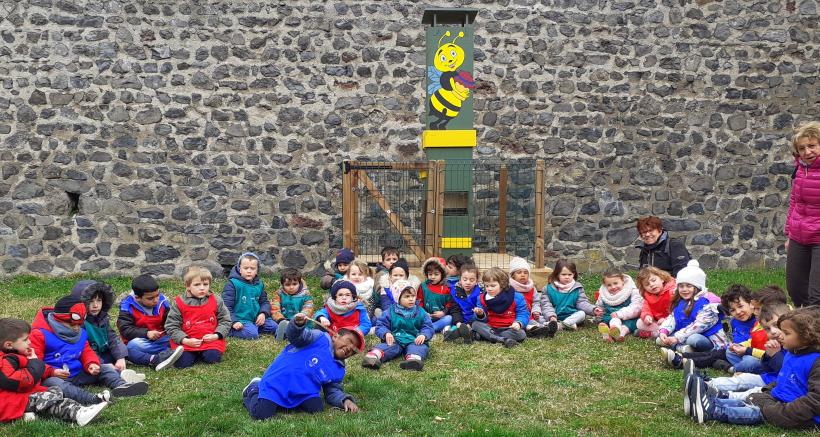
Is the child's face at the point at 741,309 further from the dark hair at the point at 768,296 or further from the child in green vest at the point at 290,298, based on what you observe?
the child in green vest at the point at 290,298

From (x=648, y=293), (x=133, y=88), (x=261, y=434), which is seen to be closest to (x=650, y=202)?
(x=648, y=293)

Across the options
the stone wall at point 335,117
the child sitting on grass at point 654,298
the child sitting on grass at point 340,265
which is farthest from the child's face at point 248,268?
the child sitting on grass at point 654,298

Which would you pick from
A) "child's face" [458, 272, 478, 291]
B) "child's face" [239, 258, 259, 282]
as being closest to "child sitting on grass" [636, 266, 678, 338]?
"child's face" [458, 272, 478, 291]

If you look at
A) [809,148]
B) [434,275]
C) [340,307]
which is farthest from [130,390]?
[809,148]

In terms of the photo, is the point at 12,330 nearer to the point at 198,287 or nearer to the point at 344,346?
the point at 198,287

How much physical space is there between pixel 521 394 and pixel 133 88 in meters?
7.05

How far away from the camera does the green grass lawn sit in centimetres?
457

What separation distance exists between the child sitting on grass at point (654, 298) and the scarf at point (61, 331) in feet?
15.9

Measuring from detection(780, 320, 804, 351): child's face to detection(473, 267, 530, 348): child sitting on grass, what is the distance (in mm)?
2748

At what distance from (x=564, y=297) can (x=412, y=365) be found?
2365 mm

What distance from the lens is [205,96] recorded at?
10.2m

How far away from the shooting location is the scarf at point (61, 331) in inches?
211

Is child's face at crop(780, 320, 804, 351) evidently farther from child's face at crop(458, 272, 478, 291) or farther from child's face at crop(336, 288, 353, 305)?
child's face at crop(336, 288, 353, 305)

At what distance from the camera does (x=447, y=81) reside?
892 centimetres
